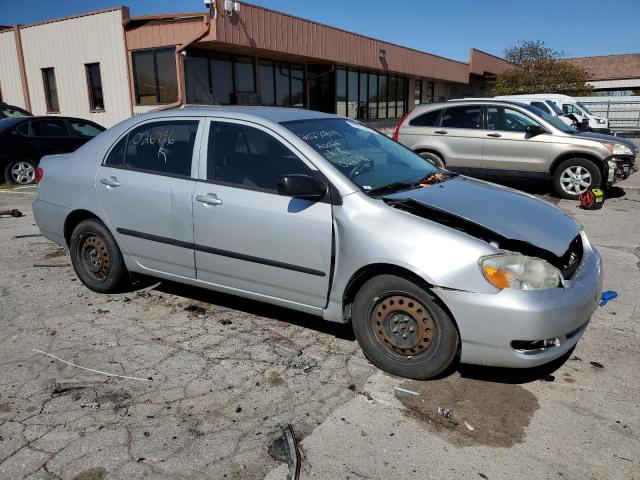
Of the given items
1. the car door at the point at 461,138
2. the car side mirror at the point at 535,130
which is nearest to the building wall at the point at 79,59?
the car door at the point at 461,138

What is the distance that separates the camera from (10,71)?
20.3 m

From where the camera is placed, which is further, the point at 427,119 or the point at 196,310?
the point at 427,119

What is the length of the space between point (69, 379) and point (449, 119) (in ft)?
27.1

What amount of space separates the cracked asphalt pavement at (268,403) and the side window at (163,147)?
1.20 meters

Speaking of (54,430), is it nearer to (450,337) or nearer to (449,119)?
(450,337)

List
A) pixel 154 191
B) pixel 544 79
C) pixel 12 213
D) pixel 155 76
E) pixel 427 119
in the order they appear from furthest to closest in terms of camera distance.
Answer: pixel 544 79, pixel 155 76, pixel 427 119, pixel 12 213, pixel 154 191

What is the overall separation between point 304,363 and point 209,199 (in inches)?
52.9

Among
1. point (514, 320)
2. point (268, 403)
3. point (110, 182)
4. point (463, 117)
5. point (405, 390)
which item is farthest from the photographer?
point (463, 117)

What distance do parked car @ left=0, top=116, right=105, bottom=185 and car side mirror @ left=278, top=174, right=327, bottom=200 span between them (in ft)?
32.4

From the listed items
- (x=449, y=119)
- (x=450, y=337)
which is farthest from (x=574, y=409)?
(x=449, y=119)

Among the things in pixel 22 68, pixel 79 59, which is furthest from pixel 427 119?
pixel 22 68

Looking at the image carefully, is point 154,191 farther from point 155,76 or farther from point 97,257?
point 155,76

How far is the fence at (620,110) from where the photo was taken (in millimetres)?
27703

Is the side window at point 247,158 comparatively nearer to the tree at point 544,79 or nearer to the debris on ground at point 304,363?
the debris on ground at point 304,363
